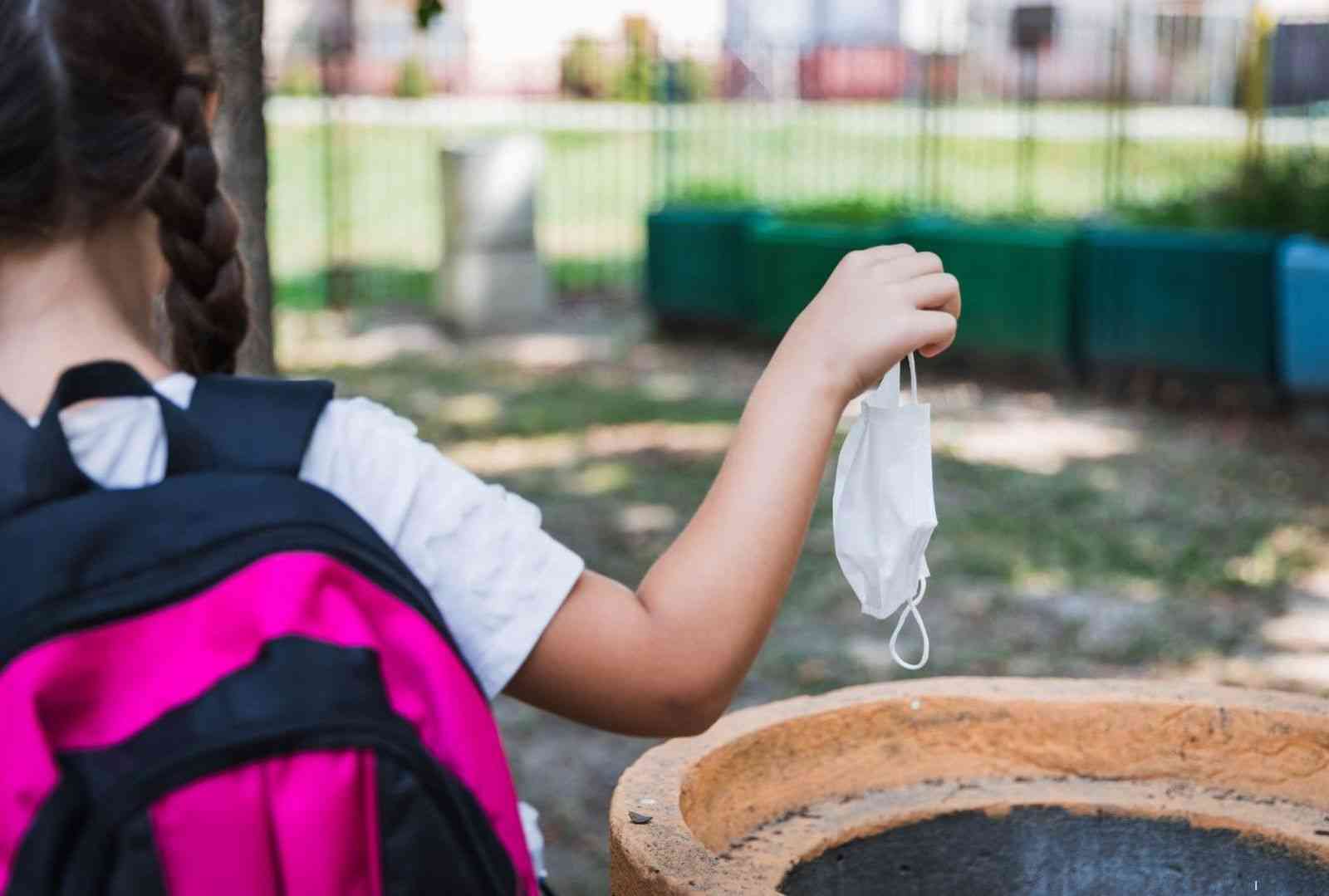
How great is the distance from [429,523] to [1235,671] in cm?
391

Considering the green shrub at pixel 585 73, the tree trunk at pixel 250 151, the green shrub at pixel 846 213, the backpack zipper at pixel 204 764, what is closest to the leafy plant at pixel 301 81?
the green shrub at pixel 585 73

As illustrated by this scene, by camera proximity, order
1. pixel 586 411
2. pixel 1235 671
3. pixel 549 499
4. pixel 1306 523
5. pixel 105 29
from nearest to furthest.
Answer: pixel 105 29 → pixel 1235 671 → pixel 1306 523 → pixel 549 499 → pixel 586 411

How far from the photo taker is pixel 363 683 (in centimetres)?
121

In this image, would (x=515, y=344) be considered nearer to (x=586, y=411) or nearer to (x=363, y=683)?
(x=586, y=411)

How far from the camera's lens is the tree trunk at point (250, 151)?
3033 mm

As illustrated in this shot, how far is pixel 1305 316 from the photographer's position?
25.0 feet

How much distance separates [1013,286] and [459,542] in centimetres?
802

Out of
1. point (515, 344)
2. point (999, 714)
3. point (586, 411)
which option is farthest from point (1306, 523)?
point (515, 344)

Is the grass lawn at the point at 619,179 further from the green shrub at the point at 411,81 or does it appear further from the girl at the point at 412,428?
the girl at the point at 412,428

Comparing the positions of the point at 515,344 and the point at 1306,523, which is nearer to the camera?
the point at 1306,523

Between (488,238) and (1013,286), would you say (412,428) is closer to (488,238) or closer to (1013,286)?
(1013,286)

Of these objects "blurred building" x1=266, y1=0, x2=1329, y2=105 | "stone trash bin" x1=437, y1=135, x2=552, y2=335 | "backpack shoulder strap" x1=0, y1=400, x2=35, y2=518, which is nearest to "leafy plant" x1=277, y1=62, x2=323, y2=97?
"blurred building" x1=266, y1=0, x2=1329, y2=105

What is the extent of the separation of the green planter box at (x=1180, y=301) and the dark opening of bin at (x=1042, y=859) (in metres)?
6.31

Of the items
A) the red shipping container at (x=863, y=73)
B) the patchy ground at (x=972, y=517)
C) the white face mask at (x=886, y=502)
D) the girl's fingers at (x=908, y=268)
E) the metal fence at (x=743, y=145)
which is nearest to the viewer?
the girl's fingers at (x=908, y=268)
